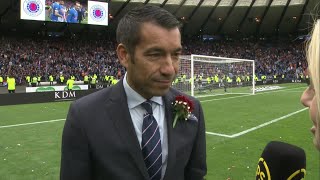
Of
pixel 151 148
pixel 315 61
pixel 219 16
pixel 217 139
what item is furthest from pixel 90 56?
pixel 315 61

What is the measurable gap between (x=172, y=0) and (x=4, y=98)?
28.1 meters

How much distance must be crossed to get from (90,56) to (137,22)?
135 ft

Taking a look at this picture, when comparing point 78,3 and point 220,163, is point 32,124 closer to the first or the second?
point 220,163

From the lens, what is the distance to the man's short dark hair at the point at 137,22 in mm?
1995

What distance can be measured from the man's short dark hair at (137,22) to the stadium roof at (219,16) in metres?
38.7

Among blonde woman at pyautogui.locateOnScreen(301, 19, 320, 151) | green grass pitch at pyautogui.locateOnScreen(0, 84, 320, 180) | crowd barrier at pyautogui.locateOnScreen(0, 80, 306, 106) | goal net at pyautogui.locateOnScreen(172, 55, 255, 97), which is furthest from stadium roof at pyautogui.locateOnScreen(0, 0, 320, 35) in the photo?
blonde woman at pyautogui.locateOnScreen(301, 19, 320, 151)

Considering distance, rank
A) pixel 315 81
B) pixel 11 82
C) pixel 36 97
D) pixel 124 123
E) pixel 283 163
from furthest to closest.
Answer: pixel 11 82, pixel 36 97, pixel 124 123, pixel 283 163, pixel 315 81

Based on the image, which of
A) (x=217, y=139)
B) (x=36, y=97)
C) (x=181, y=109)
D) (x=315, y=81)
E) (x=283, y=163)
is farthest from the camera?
(x=36, y=97)

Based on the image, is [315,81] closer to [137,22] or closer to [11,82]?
[137,22]

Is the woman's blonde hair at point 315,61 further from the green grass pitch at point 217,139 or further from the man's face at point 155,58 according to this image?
the green grass pitch at point 217,139

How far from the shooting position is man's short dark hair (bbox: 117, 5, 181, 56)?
6.55 ft

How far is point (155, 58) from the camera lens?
198cm

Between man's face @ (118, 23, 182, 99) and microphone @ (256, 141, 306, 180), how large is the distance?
0.68 m

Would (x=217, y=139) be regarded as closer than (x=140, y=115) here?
No
